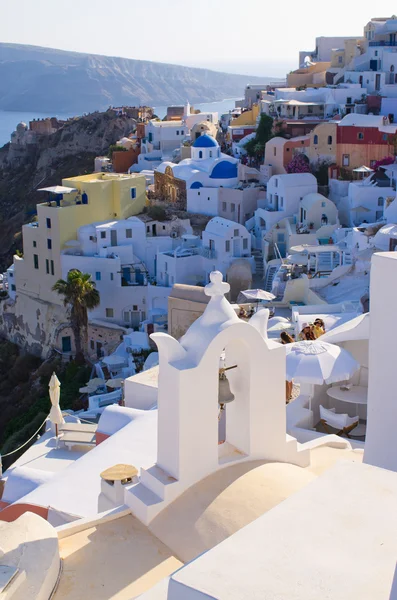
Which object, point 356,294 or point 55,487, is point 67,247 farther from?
point 55,487

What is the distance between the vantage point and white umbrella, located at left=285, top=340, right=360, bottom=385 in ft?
37.7

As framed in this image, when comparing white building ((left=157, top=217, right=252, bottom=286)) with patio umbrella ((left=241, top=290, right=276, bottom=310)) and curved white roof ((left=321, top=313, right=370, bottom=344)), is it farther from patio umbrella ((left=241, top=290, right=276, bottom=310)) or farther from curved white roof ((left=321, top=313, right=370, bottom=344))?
curved white roof ((left=321, top=313, right=370, bottom=344))

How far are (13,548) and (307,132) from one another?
41.7 meters

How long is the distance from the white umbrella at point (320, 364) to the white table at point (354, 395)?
0.33 m

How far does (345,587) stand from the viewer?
15.7 ft

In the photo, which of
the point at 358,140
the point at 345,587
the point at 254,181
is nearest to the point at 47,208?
the point at 254,181

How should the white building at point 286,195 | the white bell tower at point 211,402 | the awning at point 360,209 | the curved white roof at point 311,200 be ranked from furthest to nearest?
the white building at point 286,195
the curved white roof at point 311,200
the awning at point 360,209
the white bell tower at point 211,402

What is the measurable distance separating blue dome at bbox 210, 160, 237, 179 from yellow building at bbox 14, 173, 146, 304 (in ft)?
12.6

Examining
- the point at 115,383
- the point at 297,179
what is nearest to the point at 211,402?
the point at 115,383

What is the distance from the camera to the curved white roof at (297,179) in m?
38.8

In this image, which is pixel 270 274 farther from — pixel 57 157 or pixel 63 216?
pixel 57 157

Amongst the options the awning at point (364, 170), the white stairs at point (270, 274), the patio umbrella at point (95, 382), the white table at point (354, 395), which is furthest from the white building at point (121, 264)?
the white table at point (354, 395)

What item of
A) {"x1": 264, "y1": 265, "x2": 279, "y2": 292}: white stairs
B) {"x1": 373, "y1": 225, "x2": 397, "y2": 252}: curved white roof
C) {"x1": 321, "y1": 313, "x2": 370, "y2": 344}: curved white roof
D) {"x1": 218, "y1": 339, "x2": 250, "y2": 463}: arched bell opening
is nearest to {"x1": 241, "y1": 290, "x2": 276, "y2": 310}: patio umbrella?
{"x1": 373, "y1": 225, "x2": 397, "y2": 252}: curved white roof

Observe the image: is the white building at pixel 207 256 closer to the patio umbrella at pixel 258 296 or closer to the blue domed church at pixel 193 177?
the blue domed church at pixel 193 177
